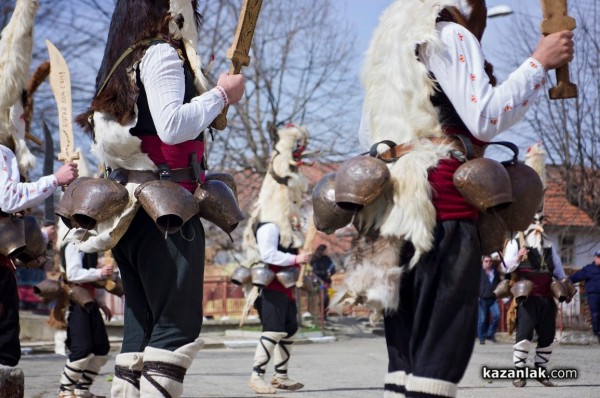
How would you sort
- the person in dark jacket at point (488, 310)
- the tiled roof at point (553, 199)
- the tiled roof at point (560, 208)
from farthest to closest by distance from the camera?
1. the tiled roof at point (553, 199)
2. the tiled roof at point (560, 208)
3. the person in dark jacket at point (488, 310)

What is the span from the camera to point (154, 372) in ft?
13.7

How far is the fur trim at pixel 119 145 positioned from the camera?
438cm

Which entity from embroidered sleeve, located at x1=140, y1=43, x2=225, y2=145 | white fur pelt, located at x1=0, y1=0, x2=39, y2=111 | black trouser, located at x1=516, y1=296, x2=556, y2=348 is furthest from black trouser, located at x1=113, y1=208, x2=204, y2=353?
black trouser, located at x1=516, y1=296, x2=556, y2=348

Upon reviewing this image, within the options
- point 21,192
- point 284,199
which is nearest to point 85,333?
point 284,199

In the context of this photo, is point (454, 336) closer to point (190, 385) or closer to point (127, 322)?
point (127, 322)

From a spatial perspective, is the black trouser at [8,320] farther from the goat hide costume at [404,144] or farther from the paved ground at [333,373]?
the paved ground at [333,373]

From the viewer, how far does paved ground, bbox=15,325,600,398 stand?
9250 mm

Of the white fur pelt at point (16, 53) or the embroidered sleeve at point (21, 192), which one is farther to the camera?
the white fur pelt at point (16, 53)

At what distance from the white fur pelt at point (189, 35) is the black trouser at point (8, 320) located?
6.63 ft

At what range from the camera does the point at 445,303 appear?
3711mm

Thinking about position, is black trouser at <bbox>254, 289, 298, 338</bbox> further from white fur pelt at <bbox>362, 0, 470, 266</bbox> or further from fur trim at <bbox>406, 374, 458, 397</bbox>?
fur trim at <bbox>406, 374, 458, 397</bbox>

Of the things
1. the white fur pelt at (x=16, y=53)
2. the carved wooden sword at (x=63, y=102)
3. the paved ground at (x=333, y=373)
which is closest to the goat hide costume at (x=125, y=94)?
the carved wooden sword at (x=63, y=102)

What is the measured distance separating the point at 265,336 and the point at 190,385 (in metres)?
0.94

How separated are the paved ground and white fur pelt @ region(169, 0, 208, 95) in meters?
4.82
